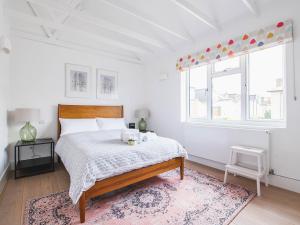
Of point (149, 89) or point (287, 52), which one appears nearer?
point (287, 52)

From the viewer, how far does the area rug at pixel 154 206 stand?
1533 mm

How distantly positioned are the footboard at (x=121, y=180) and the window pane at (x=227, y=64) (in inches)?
73.6

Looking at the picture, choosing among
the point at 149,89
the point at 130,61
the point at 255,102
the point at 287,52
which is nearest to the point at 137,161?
the point at 255,102

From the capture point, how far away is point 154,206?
69.1 inches

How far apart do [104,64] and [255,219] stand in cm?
386

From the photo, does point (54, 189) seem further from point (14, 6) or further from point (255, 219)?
point (14, 6)

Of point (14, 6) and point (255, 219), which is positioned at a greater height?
point (14, 6)

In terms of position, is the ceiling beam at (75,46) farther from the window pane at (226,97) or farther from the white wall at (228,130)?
the window pane at (226,97)

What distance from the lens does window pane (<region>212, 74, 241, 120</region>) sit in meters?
2.72

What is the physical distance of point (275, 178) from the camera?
2.20 meters

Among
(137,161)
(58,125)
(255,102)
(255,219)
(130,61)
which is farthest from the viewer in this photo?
(130,61)

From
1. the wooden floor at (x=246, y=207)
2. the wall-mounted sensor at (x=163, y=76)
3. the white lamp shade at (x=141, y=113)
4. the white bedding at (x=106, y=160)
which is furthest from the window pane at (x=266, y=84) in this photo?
the white lamp shade at (x=141, y=113)

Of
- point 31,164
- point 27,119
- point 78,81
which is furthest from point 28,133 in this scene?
point 78,81

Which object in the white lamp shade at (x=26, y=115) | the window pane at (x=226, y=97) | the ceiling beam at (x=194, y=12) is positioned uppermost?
the ceiling beam at (x=194, y=12)
